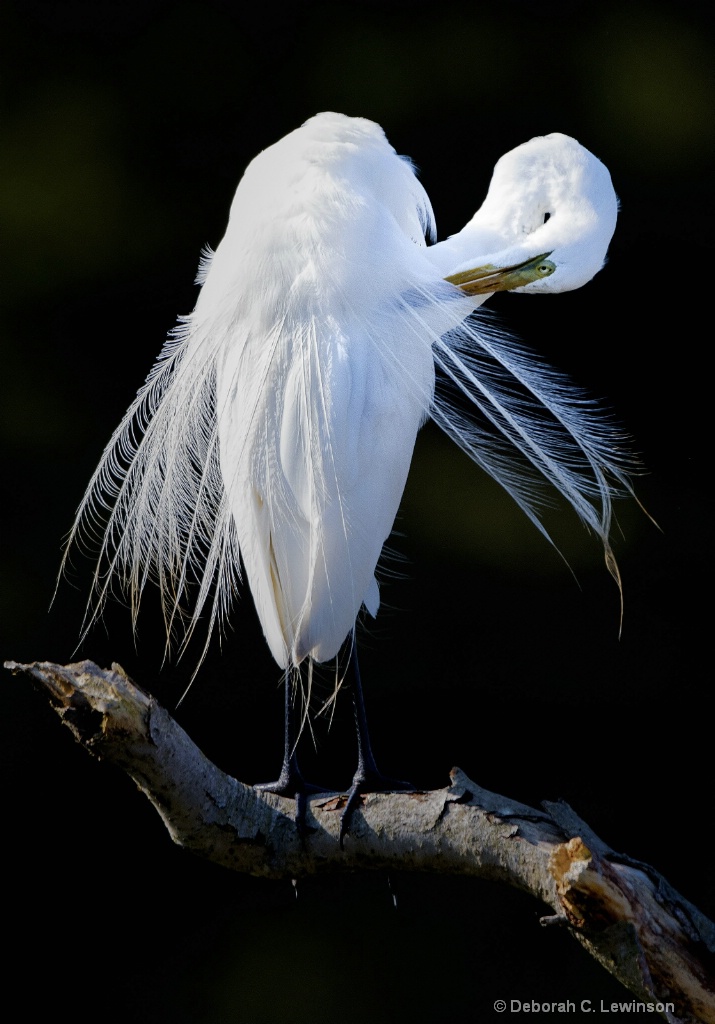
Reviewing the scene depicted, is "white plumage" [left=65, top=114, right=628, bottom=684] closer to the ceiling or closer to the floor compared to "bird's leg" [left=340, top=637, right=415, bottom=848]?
closer to the ceiling

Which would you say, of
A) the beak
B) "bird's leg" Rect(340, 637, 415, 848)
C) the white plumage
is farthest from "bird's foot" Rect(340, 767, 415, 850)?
the beak

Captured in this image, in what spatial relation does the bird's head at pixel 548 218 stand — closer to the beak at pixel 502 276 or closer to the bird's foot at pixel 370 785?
the beak at pixel 502 276

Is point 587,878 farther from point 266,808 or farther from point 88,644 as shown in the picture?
point 88,644

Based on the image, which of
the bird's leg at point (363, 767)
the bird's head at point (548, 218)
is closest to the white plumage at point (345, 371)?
the bird's head at point (548, 218)

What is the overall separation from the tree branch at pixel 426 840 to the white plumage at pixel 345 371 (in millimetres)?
183

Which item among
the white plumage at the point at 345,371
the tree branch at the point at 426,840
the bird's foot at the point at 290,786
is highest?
the white plumage at the point at 345,371

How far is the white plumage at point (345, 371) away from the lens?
40.5 inches

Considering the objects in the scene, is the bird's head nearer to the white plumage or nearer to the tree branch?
the white plumage

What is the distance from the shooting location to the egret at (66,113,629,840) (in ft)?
3.38

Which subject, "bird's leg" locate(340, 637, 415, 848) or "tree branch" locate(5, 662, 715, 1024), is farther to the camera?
"bird's leg" locate(340, 637, 415, 848)

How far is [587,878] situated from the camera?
0.79 meters

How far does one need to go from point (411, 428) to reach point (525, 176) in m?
0.32

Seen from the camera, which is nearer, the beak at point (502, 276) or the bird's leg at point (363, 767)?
the beak at point (502, 276)

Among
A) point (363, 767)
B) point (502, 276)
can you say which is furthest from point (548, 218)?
point (363, 767)
